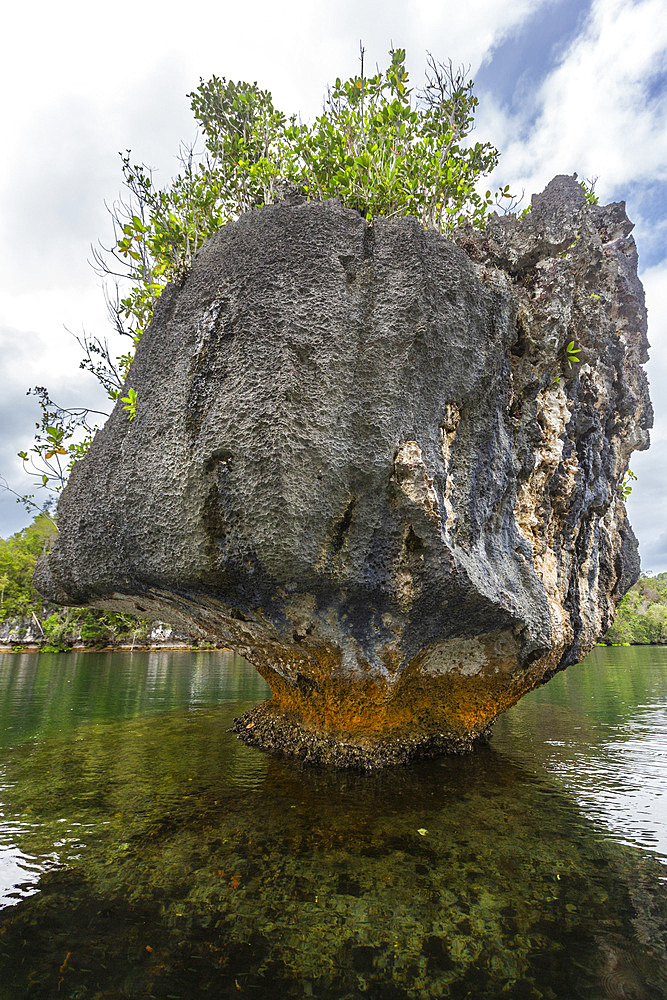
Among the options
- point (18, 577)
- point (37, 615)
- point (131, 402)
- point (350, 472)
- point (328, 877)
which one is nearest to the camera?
point (328, 877)

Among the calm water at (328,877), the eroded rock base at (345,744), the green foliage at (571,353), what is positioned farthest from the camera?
the green foliage at (571,353)

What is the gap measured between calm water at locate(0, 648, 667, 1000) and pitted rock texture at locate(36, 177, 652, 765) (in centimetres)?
154

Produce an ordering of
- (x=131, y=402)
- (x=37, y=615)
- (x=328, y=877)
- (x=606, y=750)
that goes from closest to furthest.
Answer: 1. (x=328, y=877)
2. (x=131, y=402)
3. (x=606, y=750)
4. (x=37, y=615)

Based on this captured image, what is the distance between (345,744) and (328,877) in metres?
3.01

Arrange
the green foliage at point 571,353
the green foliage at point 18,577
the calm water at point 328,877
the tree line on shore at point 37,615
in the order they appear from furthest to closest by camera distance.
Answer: the green foliage at point 18,577
the tree line on shore at point 37,615
the green foliage at point 571,353
the calm water at point 328,877

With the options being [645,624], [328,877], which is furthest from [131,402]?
[645,624]

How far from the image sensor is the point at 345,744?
690 centimetres

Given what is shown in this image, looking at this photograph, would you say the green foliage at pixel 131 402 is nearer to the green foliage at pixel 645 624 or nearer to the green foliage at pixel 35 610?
the green foliage at pixel 35 610

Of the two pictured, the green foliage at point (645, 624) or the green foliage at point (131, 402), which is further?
the green foliage at point (645, 624)

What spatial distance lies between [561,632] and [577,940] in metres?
5.30

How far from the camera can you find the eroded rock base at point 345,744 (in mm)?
6862

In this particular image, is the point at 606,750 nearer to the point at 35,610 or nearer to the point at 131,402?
the point at 131,402

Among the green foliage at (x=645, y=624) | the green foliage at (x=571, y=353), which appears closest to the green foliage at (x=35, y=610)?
the green foliage at (x=571, y=353)

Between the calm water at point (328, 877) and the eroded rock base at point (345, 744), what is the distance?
0.27m
